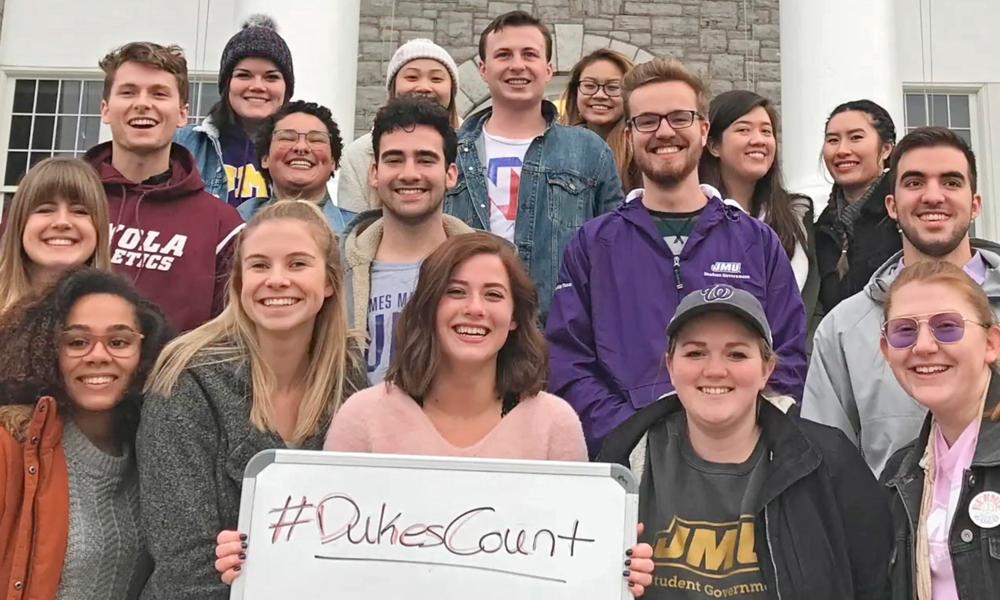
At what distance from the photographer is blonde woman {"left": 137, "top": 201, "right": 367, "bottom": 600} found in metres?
2.55

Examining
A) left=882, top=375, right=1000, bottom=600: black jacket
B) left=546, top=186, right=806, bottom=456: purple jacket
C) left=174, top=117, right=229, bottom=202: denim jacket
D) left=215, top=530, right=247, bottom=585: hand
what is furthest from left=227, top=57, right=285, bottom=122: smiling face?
left=882, top=375, right=1000, bottom=600: black jacket

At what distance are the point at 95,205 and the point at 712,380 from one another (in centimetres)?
191

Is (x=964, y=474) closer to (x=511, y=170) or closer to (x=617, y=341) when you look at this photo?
(x=617, y=341)

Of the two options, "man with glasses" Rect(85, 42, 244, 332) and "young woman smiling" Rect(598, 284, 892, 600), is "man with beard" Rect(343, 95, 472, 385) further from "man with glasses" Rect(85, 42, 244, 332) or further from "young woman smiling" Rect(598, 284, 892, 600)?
"young woman smiling" Rect(598, 284, 892, 600)

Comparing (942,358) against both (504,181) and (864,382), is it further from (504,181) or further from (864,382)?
(504,181)

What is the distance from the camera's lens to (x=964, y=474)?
8.20ft

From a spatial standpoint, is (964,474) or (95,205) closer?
(964,474)

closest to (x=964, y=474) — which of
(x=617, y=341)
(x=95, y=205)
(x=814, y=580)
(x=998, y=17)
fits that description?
(x=814, y=580)

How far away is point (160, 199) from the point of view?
3.64 metres

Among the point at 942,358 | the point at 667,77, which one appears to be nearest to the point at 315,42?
the point at 667,77

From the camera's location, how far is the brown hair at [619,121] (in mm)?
4547

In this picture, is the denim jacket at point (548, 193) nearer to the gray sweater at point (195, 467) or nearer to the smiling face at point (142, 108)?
A: the smiling face at point (142, 108)

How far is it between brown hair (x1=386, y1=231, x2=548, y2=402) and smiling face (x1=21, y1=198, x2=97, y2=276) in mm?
1048

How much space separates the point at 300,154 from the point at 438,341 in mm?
1521
